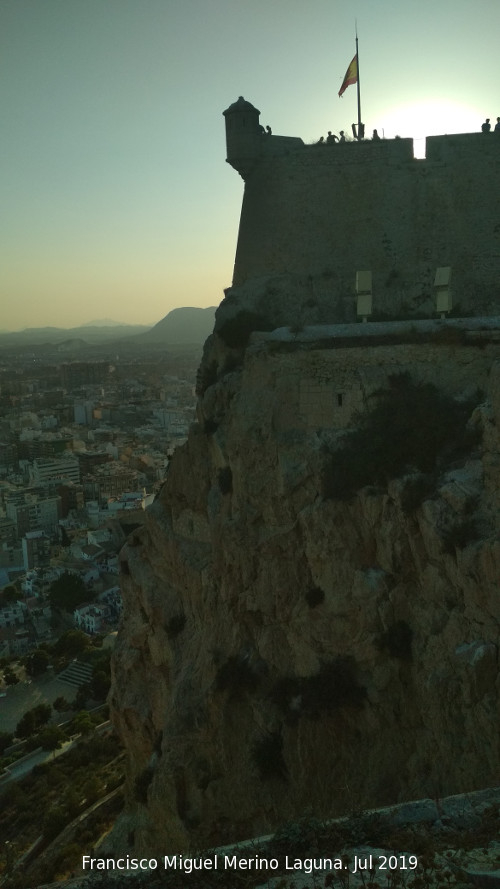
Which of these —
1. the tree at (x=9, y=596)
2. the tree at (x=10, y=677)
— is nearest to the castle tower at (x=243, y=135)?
the tree at (x=10, y=677)

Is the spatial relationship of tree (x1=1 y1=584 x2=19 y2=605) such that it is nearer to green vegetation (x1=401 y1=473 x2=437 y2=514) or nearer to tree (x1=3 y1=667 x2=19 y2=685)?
tree (x1=3 y1=667 x2=19 y2=685)

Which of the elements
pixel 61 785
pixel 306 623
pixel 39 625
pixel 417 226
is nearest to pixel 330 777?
pixel 306 623

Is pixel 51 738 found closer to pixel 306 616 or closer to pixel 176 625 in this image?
pixel 176 625

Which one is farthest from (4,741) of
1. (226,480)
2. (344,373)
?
(344,373)

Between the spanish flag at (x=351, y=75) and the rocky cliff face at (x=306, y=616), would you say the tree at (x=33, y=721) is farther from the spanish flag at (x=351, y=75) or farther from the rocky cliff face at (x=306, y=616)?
the spanish flag at (x=351, y=75)

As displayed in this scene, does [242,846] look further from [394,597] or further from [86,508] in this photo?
[86,508]

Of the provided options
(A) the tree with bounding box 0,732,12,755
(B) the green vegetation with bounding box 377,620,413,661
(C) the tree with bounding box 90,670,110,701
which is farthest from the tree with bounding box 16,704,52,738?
(B) the green vegetation with bounding box 377,620,413,661
